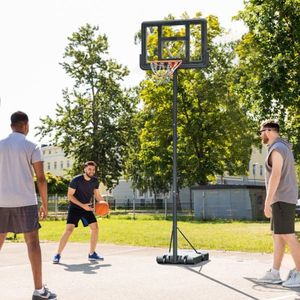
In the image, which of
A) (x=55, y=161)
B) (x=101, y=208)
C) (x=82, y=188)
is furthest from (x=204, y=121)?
(x=55, y=161)

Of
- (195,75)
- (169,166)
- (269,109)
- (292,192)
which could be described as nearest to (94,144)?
(169,166)

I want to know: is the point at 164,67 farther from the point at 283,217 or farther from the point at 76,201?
the point at 283,217

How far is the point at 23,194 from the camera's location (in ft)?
21.0

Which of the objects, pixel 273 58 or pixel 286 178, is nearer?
pixel 286 178

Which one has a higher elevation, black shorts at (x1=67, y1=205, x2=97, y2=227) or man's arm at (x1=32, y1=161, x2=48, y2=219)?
man's arm at (x1=32, y1=161, x2=48, y2=219)

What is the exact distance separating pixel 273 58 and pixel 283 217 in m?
14.2

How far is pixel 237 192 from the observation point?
33219mm

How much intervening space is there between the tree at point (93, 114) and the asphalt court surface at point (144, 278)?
1495 inches

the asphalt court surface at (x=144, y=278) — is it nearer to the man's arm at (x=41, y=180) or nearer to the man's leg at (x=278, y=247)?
the man's leg at (x=278, y=247)

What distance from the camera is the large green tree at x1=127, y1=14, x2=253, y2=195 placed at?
4319cm

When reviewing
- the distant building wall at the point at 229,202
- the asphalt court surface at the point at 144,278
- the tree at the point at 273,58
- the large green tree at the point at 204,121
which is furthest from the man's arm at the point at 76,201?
the large green tree at the point at 204,121

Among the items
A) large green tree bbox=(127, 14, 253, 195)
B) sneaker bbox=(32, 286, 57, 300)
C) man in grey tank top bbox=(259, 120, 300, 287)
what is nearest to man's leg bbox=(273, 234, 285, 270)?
man in grey tank top bbox=(259, 120, 300, 287)

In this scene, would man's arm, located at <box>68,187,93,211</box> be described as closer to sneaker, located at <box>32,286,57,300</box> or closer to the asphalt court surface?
the asphalt court surface

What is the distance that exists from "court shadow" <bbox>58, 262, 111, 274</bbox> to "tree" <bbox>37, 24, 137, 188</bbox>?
129 ft
